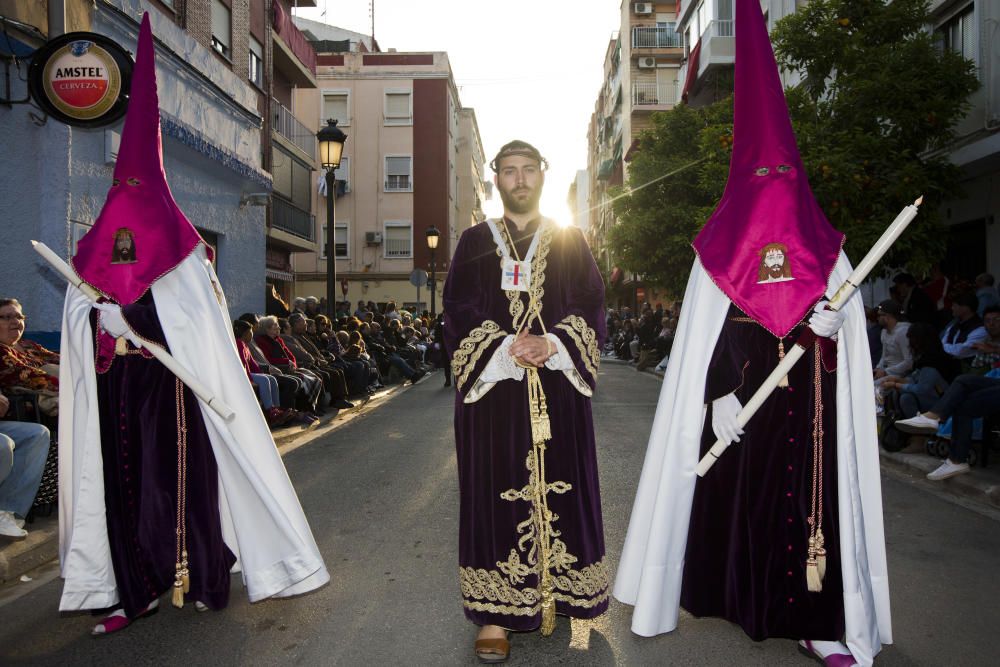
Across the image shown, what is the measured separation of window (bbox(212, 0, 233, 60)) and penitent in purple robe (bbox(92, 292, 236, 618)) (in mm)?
14238

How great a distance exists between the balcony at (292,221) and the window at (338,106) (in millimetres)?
16109

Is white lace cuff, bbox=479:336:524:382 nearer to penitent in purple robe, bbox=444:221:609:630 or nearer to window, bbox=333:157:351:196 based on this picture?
penitent in purple robe, bbox=444:221:609:630

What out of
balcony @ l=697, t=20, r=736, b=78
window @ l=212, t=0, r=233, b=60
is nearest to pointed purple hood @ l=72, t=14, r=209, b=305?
window @ l=212, t=0, r=233, b=60

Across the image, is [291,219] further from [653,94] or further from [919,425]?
[653,94]

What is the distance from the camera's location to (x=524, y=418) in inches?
141

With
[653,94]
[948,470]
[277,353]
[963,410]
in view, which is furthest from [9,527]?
[653,94]

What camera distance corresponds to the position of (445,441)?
9.43 m

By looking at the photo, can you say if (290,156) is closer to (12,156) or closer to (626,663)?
(12,156)

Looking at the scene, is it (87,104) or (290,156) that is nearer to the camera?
(87,104)

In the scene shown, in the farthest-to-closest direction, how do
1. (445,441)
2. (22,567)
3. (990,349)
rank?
(445,441)
(990,349)
(22,567)

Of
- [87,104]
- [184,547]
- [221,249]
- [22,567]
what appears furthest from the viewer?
[221,249]

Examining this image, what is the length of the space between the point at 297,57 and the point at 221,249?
11587mm

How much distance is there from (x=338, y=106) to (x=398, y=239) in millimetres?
8145

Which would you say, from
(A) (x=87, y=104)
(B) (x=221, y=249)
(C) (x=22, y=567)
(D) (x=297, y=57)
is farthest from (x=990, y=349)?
(D) (x=297, y=57)
